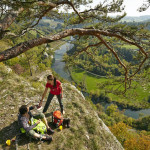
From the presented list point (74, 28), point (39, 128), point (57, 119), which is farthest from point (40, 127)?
point (74, 28)

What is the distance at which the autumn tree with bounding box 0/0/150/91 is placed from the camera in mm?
3107

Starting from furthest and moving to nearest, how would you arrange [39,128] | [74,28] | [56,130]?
1. [56,130]
2. [39,128]
3. [74,28]

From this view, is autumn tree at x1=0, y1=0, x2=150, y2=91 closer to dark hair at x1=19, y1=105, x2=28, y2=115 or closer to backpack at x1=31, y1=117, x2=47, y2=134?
dark hair at x1=19, y1=105, x2=28, y2=115

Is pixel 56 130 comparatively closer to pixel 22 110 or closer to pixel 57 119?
pixel 57 119

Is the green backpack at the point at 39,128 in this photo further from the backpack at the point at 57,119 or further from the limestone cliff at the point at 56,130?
the backpack at the point at 57,119

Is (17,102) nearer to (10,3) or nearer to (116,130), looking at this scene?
(10,3)

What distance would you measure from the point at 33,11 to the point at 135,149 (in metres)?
29.7

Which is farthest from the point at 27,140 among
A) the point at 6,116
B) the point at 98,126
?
the point at 98,126

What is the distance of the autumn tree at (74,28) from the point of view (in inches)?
122

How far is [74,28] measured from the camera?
3594mm

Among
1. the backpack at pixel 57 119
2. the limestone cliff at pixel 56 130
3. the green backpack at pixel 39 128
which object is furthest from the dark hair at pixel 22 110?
the backpack at pixel 57 119

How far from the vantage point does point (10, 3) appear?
3.23 m

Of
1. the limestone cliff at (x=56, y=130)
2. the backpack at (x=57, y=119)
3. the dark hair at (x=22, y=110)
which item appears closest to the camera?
the dark hair at (x=22, y=110)

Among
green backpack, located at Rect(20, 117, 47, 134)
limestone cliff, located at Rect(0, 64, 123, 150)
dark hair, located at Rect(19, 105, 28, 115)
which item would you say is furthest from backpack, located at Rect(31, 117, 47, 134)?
dark hair, located at Rect(19, 105, 28, 115)
